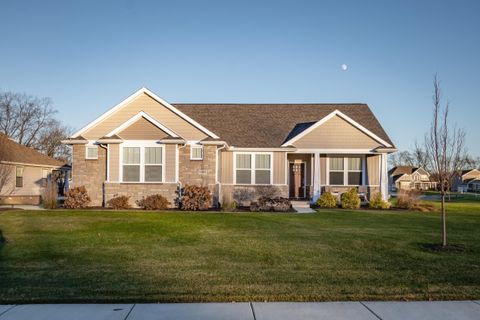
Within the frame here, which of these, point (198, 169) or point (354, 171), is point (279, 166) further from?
point (198, 169)

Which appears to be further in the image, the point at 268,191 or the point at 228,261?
the point at 268,191

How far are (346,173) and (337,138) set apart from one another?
2.23m

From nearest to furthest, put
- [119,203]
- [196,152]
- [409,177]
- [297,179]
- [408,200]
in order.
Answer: [119,203] < [196,152] < [408,200] < [297,179] < [409,177]

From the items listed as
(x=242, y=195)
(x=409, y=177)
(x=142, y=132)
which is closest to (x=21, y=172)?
(x=142, y=132)

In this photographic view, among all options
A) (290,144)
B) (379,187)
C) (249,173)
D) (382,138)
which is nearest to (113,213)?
(249,173)

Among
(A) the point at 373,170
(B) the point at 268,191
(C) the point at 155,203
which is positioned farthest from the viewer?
(A) the point at 373,170

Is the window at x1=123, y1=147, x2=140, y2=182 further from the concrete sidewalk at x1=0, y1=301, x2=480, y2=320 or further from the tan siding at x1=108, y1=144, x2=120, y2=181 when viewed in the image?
the concrete sidewalk at x1=0, y1=301, x2=480, y2=320

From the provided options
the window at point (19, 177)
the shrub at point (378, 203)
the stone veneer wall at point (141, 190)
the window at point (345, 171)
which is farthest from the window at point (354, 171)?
the window at point (19, 177)

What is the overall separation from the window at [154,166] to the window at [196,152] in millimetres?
1568

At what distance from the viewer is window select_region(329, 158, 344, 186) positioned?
23498 millimetres

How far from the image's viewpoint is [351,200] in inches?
821

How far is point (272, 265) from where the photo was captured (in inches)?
330

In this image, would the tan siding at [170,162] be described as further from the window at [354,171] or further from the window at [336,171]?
the window at [354,171]

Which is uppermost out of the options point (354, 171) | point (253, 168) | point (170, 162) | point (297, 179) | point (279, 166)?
point (170, 162)
